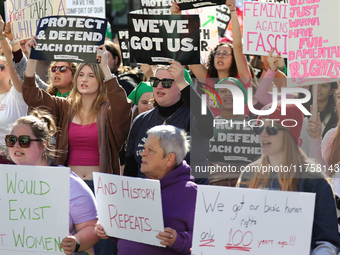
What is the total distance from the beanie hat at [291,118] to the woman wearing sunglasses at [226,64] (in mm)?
912

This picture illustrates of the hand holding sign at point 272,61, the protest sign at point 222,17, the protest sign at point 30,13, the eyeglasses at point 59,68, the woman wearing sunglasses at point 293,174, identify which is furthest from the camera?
the protest sign at point 222,17

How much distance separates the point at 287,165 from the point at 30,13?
133 inches

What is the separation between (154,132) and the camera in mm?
3551

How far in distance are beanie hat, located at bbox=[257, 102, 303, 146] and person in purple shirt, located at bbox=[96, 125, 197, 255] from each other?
678 mm

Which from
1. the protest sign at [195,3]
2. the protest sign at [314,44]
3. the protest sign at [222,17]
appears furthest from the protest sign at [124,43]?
the protest sign at [314,44]

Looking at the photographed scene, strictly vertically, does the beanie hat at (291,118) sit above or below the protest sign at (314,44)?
below

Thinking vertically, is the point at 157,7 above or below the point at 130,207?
above

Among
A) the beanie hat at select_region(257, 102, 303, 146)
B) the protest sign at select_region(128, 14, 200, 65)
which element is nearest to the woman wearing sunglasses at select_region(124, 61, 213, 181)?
the protest sign at select_region(128, 14, 200, 65)

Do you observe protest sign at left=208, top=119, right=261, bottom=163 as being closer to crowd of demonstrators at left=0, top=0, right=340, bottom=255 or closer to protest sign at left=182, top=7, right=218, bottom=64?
crowd of demonstrators at left=0, top=0, right=340, bottom=255

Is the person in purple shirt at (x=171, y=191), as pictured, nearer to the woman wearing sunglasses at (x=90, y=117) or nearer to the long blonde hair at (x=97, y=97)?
the woman wearing sunglasses at (x=90, y=117)

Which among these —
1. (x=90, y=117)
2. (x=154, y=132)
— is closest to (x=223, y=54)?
(x=90, y=117)

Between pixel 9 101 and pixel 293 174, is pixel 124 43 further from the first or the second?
pixel 293 174

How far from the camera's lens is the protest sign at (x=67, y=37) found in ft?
14.8

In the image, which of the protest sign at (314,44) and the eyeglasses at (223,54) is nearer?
the protest sign at (314,44)
